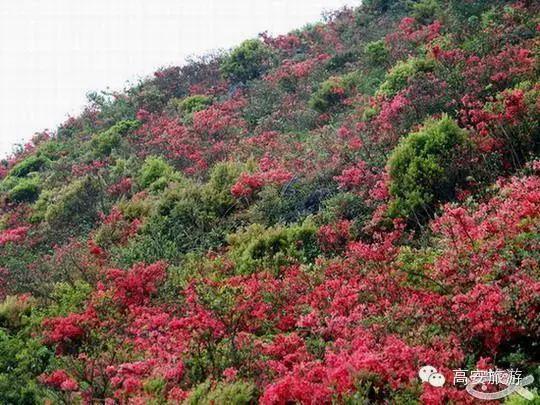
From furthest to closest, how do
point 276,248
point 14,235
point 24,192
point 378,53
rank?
point 24,192, point 378,53, point 14,235, point 276,248

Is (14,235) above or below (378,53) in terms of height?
below

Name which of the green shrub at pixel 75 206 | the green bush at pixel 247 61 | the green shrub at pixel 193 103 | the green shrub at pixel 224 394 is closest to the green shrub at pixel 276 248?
the green shrub at pixel 224 394

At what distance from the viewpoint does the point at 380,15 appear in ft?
87.8

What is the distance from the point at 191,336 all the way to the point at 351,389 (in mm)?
3433

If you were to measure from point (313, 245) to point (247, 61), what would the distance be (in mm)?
Answer: 18388

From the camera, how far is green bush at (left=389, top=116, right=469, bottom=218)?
10875 millimetres

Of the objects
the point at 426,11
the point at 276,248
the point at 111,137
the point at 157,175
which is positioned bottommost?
the point at 276,248

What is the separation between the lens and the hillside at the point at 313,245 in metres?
6.73

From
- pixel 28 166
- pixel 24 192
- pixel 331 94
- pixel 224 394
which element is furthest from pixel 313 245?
pixel 28 166

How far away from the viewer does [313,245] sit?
1156cm

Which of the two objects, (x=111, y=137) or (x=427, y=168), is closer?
(x=427, y=168)

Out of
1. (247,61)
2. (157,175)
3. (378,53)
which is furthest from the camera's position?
(247,61)

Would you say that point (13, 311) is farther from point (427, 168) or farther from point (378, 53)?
point (378, 53)

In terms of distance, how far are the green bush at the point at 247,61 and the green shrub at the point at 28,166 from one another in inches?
405
